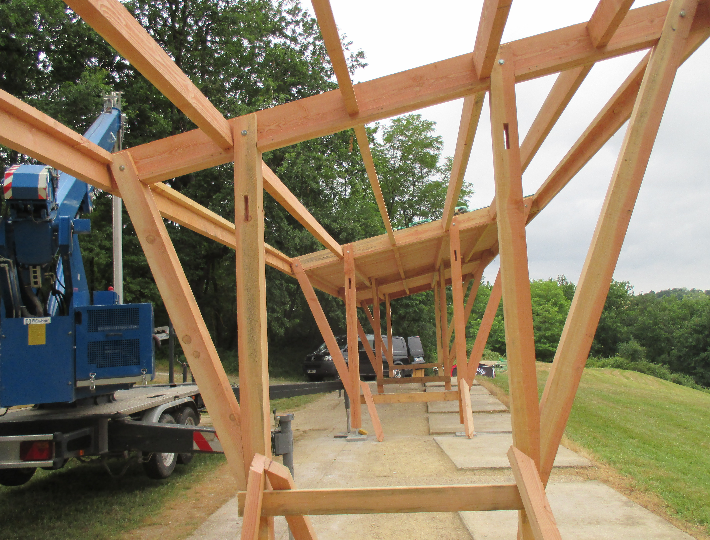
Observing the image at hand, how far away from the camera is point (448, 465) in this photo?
19.1 ft

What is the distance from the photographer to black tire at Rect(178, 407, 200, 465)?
6.13m

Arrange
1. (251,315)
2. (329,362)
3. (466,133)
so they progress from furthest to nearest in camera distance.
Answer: (329,362) → (466,133) → (251,315)

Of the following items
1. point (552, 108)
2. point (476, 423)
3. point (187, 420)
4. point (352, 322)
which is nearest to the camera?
point (552, 108)

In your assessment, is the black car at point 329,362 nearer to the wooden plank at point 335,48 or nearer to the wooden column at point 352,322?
the wooden column at point 352,322

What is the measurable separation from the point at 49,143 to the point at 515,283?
2.47 metres

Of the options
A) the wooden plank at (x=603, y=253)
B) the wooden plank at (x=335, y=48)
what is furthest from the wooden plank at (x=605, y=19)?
the wooden plank at (x=335, y=48)

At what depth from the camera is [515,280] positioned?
257 cm

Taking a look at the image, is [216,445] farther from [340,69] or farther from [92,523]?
[340,69]

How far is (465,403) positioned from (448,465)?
1.87 m

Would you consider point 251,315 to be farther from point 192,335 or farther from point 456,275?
point 456,275

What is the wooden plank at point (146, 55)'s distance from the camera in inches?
75.7

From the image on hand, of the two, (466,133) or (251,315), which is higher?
(466,133)

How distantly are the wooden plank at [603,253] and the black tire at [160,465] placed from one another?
423cm

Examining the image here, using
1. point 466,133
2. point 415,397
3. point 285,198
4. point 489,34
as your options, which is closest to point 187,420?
point 415,397
